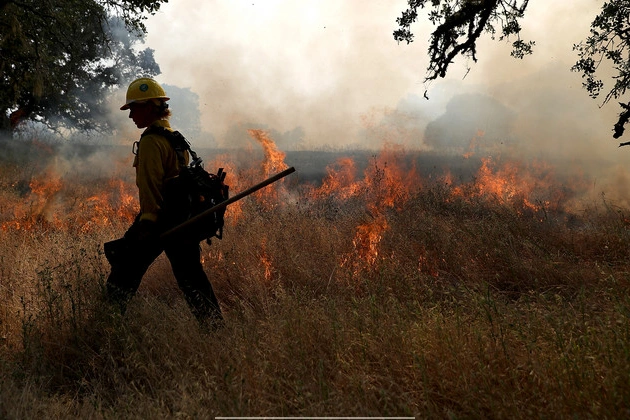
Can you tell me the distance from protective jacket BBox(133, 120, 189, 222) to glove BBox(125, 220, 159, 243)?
0.05 m

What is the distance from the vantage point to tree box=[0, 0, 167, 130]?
8.71 metres

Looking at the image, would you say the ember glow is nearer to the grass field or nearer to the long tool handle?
the grass field

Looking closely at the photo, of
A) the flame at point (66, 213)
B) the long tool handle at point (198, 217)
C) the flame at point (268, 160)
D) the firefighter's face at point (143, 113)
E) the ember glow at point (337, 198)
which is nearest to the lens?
the long tool handle at point (198, 217)

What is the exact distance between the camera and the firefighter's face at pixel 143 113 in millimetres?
3836

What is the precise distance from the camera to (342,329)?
9.50 ft

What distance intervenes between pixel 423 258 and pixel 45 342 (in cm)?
375

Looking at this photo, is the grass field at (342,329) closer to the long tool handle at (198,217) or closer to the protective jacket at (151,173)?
the long tool handle at (198,217)

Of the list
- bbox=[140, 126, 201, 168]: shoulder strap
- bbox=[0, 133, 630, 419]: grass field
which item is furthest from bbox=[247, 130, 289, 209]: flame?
bbox=[140, 126, 201, 168]: shoulder strap

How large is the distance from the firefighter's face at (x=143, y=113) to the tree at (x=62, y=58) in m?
5.84

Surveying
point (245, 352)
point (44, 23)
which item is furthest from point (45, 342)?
point (44, 23)

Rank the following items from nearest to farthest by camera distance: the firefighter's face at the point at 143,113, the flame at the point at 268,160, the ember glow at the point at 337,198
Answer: the firefighter's face at the point at 143,113 → the ember glow at the point at 337,198 → the flame at the point at 268,160

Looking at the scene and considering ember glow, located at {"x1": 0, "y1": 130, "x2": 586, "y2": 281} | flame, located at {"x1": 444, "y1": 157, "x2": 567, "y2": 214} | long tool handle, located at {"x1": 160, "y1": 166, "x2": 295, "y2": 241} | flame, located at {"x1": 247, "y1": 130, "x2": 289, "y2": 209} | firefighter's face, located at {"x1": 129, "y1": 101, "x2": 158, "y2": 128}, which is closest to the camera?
long tool handle, located at {"x1": 160, "y1": 166, "x2": 295, "y2": 241}

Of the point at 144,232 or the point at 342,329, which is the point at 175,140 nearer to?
the point at 144,232

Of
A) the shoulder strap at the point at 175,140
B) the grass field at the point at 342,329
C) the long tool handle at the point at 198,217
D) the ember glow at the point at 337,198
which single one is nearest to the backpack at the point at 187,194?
the shoulder strap at the point at 175,140
